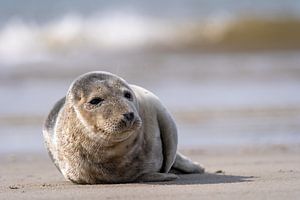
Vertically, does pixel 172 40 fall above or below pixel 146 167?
above

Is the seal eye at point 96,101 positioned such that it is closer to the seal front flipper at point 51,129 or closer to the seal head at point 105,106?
the seal head at point 105,106

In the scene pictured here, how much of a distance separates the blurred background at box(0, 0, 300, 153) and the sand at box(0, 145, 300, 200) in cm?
81

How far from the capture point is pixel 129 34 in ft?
90.1

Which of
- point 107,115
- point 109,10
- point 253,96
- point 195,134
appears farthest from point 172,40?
point 107,115

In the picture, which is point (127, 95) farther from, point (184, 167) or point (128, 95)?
point (184, 167)

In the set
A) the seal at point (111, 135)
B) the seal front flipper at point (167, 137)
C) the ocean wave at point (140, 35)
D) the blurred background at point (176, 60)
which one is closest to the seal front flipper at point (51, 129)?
the seal at point (111, 135)

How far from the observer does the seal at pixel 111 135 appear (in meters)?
5.60

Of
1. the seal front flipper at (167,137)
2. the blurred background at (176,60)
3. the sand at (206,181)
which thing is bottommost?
the sand at (206,181)

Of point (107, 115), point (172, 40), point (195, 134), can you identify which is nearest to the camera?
point (107, 115)

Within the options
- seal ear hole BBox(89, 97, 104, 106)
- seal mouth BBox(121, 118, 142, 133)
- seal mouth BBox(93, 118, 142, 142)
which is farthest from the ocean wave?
seal mouth BBox(121, 118, 142, 133)

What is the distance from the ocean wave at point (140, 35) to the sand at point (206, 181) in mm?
15456

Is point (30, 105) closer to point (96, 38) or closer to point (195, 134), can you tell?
point (195, 134)

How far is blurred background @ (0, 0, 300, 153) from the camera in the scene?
10538 mm

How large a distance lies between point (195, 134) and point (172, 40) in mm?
16435
